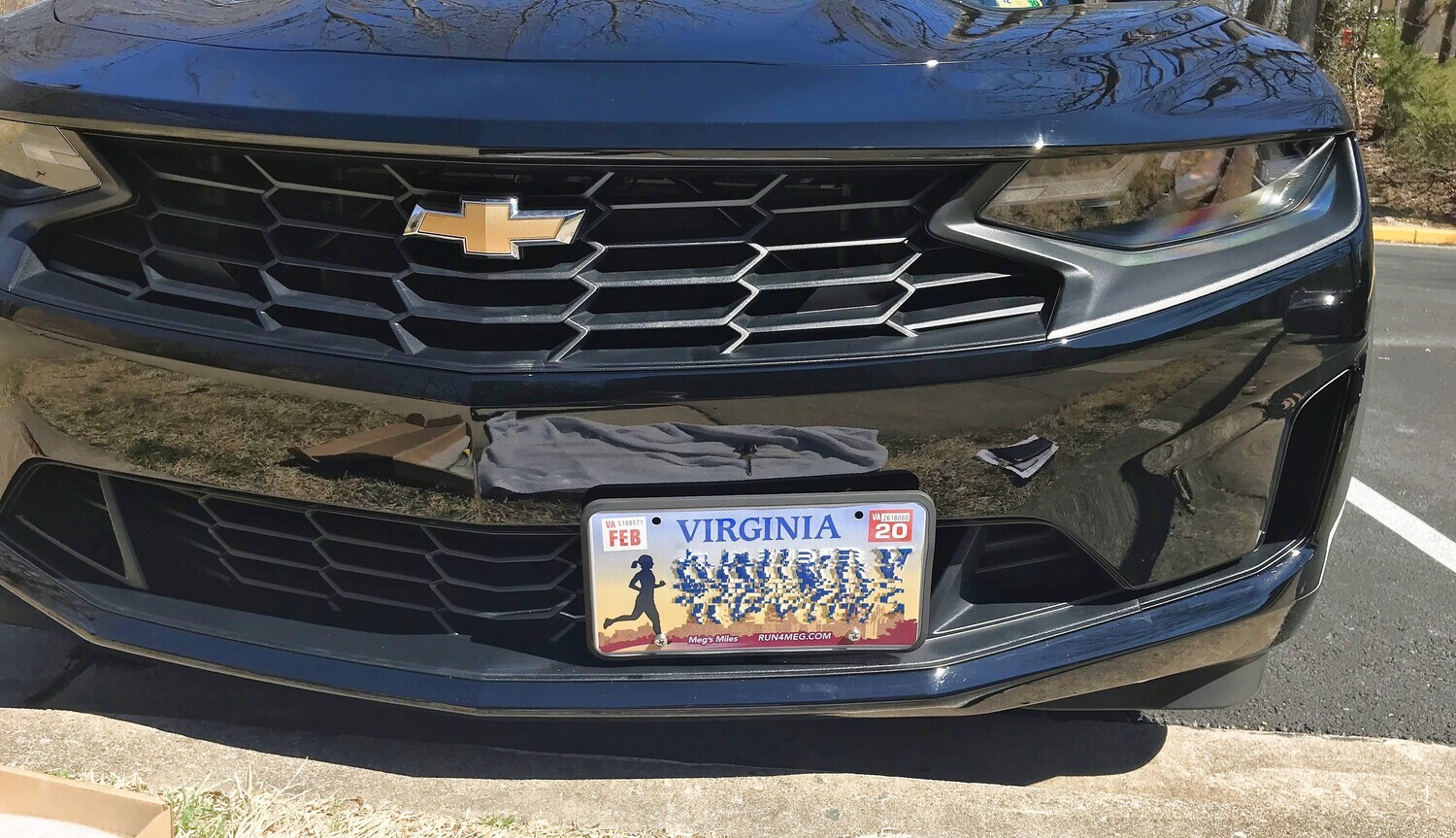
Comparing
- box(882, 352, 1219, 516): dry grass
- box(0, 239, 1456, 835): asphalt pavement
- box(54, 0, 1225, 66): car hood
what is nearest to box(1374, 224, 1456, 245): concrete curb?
box(0, 239, 1456, 835): asphalt pavement

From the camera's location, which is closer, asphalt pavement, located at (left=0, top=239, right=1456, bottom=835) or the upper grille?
the upper grille

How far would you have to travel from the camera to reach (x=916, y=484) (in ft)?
4.80

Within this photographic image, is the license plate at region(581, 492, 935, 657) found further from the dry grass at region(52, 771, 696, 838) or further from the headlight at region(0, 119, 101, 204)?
the headlight at region(0, 119, 101, 204)

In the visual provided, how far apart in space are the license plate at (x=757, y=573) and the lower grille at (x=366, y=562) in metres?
0.07

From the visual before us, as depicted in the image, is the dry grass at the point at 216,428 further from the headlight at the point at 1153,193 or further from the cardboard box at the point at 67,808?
the headlight at the point at 1153,193

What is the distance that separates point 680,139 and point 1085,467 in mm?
657

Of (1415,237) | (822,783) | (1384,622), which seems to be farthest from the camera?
(1415,237)

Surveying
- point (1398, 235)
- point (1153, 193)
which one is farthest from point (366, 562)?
point (1398, 235)

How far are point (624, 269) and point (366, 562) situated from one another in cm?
58

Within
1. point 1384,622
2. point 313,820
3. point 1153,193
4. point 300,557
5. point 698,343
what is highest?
point 1153,193

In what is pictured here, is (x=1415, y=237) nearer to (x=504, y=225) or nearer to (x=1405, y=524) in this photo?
(x=1405, y=524)

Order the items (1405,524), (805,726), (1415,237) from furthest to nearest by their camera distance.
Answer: (1415,237) → (1405,524) → (805,726)

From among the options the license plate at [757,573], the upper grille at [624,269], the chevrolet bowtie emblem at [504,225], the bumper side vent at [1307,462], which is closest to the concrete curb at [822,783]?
the license plate at [757,573]

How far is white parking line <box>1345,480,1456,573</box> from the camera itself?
9.14 ft
